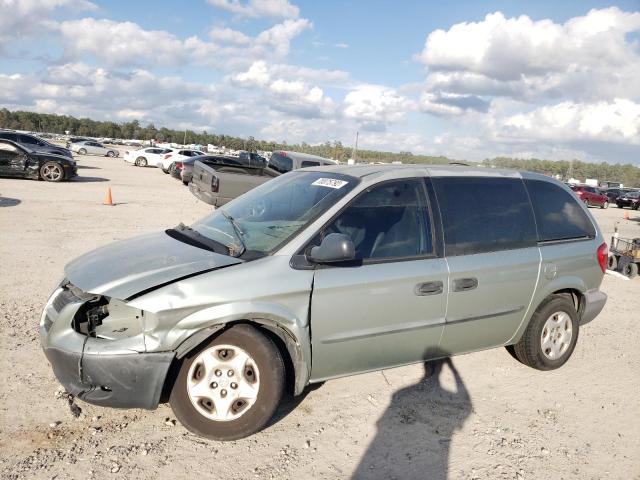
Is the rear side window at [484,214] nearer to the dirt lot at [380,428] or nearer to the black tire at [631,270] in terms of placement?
the dirt lot at [380,428]

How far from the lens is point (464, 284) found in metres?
3.84

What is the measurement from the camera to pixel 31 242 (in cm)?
809

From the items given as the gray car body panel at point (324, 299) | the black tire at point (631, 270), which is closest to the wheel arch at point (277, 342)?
the gray car body panel at point (324, 299)

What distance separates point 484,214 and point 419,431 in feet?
5.99

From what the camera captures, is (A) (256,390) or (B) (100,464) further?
(A) (256,390)

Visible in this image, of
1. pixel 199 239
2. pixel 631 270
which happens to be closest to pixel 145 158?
pixel 631 270

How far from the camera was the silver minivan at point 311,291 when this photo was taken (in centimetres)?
299

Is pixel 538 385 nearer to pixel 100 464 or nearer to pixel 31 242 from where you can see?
pixel 100 464

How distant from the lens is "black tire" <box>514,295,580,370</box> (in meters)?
4.50

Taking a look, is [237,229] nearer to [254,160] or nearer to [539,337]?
[539,337]

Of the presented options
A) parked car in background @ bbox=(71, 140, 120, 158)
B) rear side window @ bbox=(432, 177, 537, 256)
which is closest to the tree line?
parked car in background @ bbox=(71, 140, 120, 158)

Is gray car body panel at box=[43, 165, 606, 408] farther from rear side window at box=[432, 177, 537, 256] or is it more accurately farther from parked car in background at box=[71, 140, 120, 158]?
parked car in background at box=[71, 140, 120, 158]

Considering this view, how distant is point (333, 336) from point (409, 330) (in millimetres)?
637

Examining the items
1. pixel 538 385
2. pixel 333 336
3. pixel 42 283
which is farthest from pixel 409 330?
pixel 42 283
